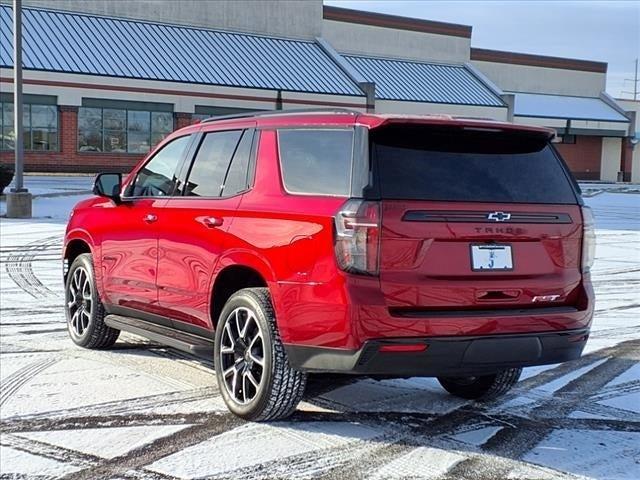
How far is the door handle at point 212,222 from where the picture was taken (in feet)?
18.3

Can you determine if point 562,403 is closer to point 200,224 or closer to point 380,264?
point 380,264

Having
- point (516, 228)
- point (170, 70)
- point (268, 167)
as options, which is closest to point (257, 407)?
point (268, 167)

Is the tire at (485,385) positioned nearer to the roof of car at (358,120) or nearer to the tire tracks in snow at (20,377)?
the roof of car at (358,120)

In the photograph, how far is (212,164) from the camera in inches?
238

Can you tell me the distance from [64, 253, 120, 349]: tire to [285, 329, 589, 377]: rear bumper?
2790 millimetres

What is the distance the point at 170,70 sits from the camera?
42625 millimetres

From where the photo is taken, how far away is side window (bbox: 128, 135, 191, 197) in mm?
6456

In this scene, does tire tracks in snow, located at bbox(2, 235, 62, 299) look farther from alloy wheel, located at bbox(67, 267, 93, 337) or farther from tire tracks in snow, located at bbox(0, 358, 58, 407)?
tire tracks in snow, located at bbox(0, 358, 58, 407)

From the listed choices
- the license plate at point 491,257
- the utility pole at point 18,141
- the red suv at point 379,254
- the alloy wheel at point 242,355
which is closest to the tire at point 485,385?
the red suv at point 379,254

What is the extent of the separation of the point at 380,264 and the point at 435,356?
587mm

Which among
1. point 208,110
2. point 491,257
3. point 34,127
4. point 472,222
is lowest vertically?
point 491,257

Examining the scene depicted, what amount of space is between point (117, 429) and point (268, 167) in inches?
72.0

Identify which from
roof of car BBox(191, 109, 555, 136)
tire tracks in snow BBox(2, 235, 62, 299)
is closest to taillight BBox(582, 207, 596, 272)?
roof of car BBox(191, 109, 555, 136)

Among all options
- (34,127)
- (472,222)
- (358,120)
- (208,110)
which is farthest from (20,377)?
(208,110)
